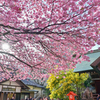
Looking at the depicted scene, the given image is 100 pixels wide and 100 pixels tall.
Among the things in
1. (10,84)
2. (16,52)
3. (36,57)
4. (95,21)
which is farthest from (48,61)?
(10,84)

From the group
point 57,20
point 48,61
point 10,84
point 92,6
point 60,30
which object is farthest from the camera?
point 10,84

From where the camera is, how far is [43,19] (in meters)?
4.37

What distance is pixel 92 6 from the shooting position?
3941 millimetres

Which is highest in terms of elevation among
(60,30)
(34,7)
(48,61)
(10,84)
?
(34,7)

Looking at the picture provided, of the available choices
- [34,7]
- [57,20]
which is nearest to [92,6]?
[57,20]

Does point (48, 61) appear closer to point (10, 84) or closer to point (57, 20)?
point (57, 20)

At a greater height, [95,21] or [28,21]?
[28,21]

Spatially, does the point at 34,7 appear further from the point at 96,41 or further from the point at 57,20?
the point at 96,41

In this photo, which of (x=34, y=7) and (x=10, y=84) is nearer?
(x=34, y=7)

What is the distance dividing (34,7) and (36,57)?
379 cm

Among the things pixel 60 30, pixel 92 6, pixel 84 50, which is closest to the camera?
pixel 92 6

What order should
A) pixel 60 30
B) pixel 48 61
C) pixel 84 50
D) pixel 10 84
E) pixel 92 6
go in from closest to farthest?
1. pixel 92 6
2. pixel 60 30
3. pixel 84 50
4. pixel 48 61
5. pixel 10 84

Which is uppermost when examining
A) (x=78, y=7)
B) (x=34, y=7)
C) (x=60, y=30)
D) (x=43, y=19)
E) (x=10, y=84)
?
(x=34, y=7)

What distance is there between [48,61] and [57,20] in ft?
12.4
